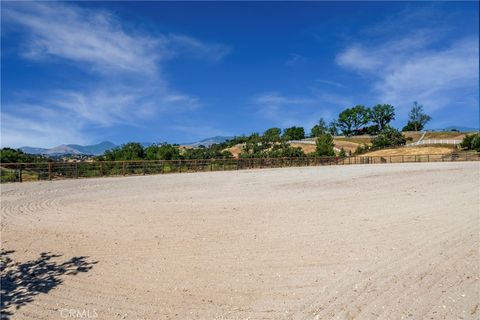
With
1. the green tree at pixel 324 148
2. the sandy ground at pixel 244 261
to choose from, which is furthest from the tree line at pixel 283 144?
the sandy ground at pixel 244 261

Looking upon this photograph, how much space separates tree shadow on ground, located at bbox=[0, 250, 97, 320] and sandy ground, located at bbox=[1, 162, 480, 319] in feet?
0.10

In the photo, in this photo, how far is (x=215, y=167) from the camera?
34.8m

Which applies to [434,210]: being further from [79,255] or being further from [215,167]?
[215,167]

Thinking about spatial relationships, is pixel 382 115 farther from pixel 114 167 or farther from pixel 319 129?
pixel 114 167

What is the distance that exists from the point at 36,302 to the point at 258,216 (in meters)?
6.47

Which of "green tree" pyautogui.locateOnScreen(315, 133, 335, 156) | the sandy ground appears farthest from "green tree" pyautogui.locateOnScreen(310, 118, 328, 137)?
the sandy ground

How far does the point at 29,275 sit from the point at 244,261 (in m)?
3.71

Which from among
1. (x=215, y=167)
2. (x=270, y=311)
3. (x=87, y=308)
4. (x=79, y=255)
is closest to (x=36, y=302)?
(x=87, y=308)

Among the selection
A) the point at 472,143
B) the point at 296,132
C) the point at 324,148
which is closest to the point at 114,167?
the point at 324,148

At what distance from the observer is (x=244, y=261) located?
6590mm

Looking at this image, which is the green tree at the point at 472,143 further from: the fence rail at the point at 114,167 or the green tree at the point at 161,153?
the green tree at the point at 161,153

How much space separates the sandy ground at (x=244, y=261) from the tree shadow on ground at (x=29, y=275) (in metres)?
0.03

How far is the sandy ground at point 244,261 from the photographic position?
485 cm

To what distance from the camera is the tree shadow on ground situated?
506 centimetres
